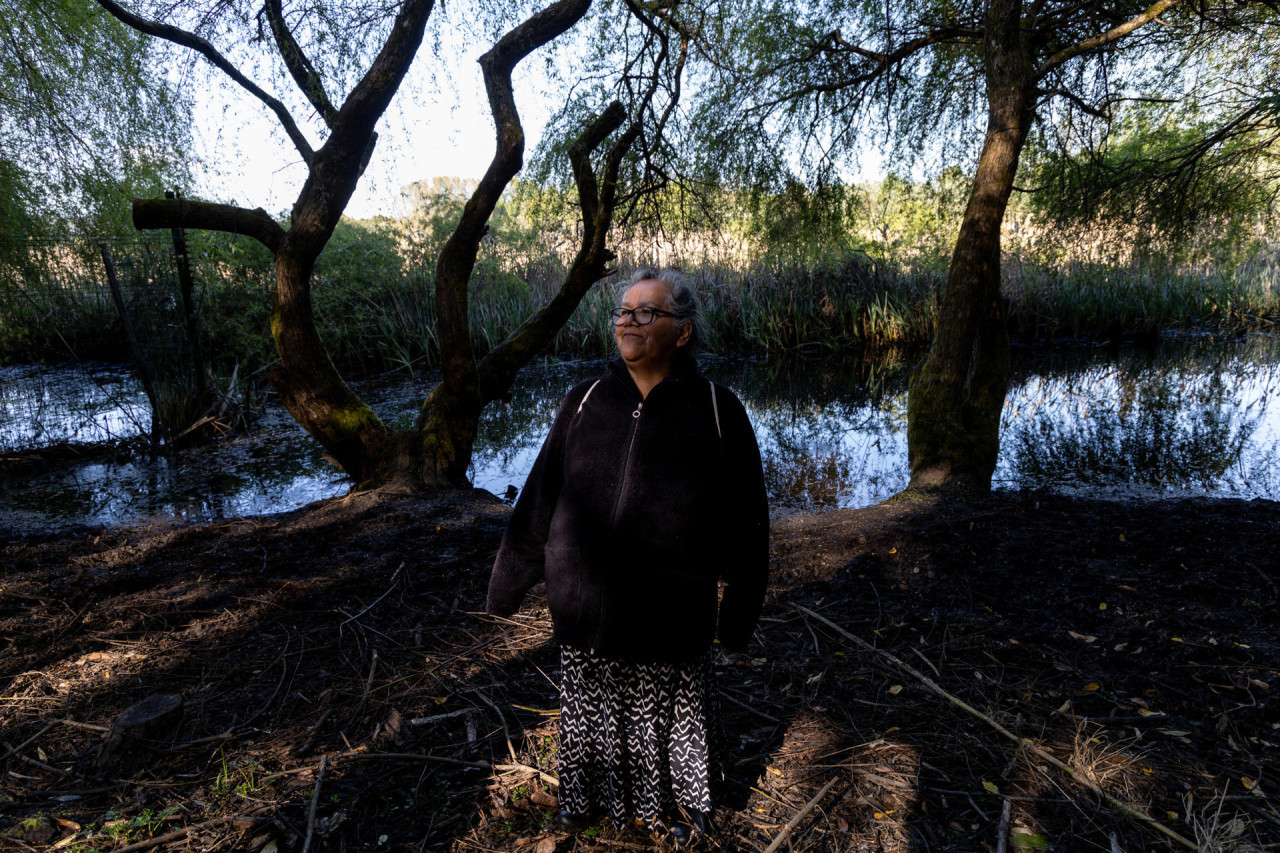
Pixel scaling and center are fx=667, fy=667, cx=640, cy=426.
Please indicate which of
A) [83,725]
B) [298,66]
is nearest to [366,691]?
[83,725]

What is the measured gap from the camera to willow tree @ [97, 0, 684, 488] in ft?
15.4

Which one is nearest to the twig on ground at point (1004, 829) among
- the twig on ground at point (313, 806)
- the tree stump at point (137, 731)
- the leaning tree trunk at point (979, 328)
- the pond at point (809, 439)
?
the twig on ground at point (313, 806)

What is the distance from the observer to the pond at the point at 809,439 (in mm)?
5664

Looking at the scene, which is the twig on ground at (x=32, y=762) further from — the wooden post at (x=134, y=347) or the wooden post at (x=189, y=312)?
the wooden post at (x=189, y=312)

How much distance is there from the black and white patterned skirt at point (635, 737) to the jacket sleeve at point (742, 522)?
181 mm

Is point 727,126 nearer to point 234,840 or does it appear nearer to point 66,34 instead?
point 66,34

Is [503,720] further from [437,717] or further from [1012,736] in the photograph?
[1012,736]

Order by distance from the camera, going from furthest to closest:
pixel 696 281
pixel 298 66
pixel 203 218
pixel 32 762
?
pixel 696 281 < pixel 298 66 < pixel 203 218 < pixel 32 762

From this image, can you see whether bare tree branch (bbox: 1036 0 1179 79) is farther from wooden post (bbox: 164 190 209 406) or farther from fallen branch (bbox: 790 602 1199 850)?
wooden post (bbox: 164 190 209 406)

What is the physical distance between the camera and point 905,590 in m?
3.27

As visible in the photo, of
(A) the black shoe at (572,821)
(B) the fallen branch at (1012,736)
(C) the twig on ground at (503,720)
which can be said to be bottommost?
(B) the fallen branch at (1012,736)

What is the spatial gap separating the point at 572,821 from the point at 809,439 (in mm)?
6168

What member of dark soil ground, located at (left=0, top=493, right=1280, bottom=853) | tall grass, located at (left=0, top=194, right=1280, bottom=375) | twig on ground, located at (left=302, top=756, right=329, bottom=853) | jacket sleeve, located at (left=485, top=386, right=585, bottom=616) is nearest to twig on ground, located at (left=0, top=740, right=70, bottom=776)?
dark soil ground, located at (left=0, top=493, right=1280, bottom=853)

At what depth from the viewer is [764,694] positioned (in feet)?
8.34
